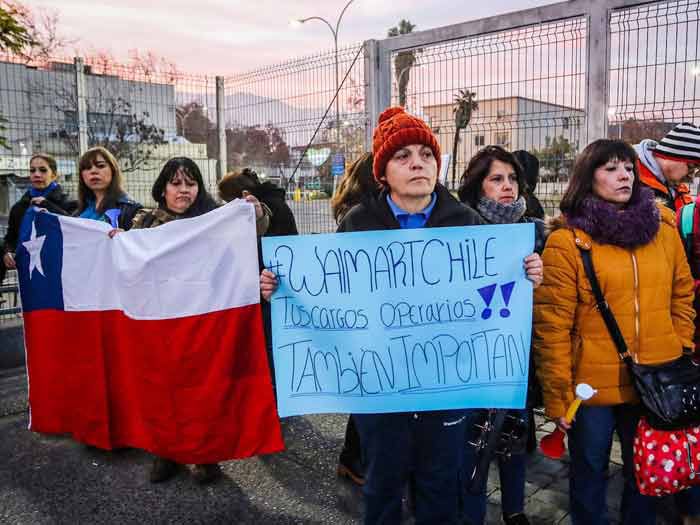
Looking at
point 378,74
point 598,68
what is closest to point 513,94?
point 598,68

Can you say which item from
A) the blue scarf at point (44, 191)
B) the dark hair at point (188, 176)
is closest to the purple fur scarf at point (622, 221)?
the dark hair at point (188, 176)

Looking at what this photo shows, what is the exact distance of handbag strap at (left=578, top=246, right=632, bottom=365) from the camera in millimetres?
2424

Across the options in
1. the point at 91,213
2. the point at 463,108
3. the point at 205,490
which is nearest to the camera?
Result: the point at 205,490

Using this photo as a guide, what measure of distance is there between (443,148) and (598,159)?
8.14ft

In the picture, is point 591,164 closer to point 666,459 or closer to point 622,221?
point 622,221

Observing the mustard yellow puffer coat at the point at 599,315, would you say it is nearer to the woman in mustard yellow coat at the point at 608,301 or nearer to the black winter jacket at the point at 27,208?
the woman in mustard yellow coat at the point at 608,301

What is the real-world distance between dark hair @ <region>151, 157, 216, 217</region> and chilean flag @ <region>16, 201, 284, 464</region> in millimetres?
323

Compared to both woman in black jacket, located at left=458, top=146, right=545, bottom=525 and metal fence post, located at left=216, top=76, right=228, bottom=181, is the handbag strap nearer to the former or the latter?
woman in black jacket, located at left=458, top=146, right=545, bottom=525

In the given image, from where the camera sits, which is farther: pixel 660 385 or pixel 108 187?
pixel 108 187

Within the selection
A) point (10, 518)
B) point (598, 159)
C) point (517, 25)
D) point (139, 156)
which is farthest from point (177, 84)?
point (598, 159)

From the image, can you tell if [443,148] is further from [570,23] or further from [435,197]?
[435,197]

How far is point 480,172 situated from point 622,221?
82 cm

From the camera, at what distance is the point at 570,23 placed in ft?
13.8

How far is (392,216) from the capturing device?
2.42 m
